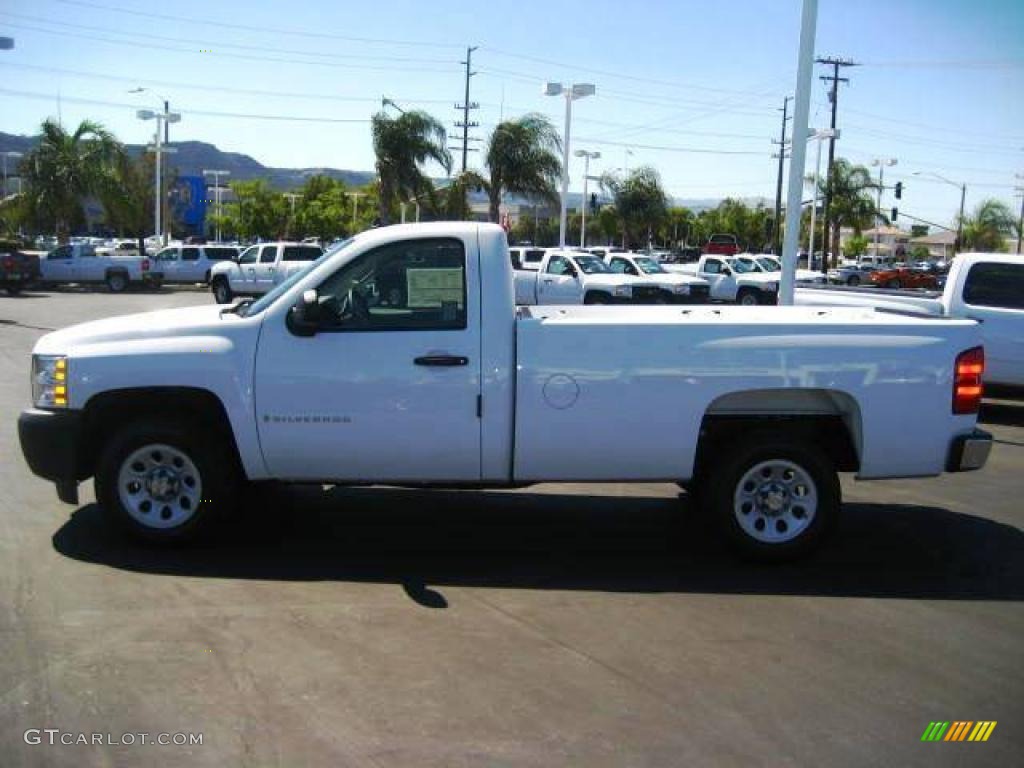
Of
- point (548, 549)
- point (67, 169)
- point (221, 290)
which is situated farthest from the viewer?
point (67, 169)

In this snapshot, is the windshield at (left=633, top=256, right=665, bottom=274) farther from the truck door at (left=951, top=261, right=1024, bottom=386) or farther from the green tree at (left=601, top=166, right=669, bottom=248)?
the green tree at (left=601, top=166, right=669, bottom=248)

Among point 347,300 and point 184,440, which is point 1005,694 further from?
point 184,440

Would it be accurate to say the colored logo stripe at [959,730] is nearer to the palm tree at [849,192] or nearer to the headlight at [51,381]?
the headlight at [51,381]

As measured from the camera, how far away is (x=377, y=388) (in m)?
5.88

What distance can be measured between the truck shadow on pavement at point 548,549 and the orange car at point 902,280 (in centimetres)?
4595

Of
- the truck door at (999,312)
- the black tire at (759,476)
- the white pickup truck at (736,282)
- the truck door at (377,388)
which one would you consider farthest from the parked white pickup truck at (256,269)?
the black tire at (759,476)

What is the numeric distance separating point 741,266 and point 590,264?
10.1 meters

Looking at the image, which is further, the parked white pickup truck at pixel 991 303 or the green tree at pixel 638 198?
the green tree at pixel 638 198

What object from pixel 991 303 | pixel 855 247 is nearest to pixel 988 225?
pixel 855 247

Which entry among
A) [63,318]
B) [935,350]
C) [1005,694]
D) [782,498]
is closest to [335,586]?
[782,498]

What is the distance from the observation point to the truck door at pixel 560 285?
82.2ft

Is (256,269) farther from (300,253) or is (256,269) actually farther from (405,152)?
(405,152)

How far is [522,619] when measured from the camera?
5.17 meters

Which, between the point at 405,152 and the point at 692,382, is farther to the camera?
the point at 405,152
